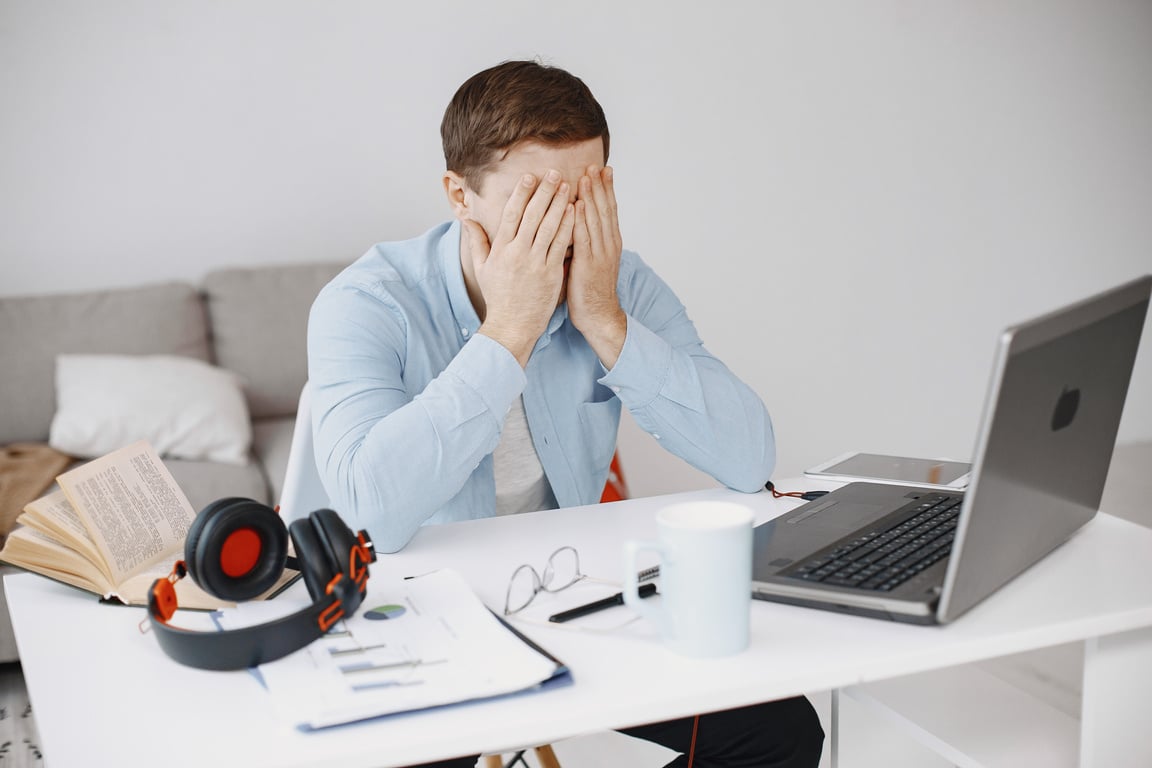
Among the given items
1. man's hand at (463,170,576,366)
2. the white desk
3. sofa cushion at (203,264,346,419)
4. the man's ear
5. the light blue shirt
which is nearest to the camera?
the white desk

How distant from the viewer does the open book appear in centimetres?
101

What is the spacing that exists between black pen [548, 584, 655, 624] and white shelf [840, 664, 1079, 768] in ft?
1.09

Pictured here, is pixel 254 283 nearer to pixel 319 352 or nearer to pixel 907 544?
pixel 319 352

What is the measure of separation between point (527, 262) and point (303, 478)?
407mm

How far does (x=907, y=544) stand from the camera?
3.28ft

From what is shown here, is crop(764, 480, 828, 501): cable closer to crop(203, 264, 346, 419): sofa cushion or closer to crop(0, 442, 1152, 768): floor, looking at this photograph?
crop(0, 442, 1152, 768): floor

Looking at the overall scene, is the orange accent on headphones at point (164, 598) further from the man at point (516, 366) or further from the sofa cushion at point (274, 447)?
the sofa cushion at point (274, 447)

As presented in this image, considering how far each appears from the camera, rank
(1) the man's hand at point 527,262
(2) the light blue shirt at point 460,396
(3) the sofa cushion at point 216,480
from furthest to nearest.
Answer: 1. (3) the sofa cushion at point 216,480
2. (1) the man's hand at point 527,262
3. (2) the light blue shirt at point 460,396

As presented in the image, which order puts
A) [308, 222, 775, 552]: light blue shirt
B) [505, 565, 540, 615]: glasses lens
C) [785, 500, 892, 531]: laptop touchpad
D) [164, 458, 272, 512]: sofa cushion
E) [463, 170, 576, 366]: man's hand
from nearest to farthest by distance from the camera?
[505, 565, 540, 615]: glasses lens → [785, 500, 892, 531]: laptop touchpad → [308, 222, 775, 552]: light blue shirt → [463, 170, 576, 366]: man's hand → [164, 458, 272, 512]: sofa cushion

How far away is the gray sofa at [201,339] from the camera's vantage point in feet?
8.65

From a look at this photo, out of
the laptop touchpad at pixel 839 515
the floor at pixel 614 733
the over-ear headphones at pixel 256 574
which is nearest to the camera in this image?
the over-ear headphones at pixel 256 574

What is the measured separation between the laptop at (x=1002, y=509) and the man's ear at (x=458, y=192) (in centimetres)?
63

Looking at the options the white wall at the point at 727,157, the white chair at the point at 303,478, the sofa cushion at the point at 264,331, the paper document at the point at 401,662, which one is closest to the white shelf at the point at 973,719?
the paper document at the point at 401,662

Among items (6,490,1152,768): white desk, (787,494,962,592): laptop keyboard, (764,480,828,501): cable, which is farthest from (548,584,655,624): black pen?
(764,480,828,501): cable
